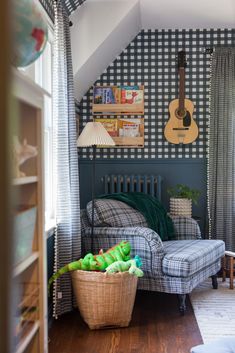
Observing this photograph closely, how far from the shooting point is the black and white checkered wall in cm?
502

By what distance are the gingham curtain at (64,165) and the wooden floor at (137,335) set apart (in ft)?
0.64

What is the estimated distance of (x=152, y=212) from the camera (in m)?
4.24

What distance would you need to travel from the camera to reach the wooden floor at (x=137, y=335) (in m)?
2.84

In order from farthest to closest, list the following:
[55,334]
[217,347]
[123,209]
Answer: [123,209] → [55,334] → [217,347]

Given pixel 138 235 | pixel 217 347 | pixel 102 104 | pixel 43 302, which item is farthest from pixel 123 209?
pixel 43 302

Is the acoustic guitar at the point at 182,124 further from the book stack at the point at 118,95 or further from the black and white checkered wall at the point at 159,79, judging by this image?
the book stack at the point at 118,95

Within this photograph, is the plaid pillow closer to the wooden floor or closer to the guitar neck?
the wooden floor

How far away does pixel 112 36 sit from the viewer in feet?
14.3

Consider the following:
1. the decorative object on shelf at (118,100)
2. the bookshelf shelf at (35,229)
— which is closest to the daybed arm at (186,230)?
Answer: the decorative object on shelf at (118,100)

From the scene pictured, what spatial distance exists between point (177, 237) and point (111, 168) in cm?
120

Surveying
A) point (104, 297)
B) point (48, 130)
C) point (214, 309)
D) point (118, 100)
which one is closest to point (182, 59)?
point (118, 100)

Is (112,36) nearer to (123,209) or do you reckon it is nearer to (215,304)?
(123,209)

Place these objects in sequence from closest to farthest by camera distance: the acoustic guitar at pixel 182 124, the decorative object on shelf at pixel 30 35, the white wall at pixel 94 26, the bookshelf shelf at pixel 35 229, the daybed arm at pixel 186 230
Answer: the decorative object on shelf at pixel 30 35
the bookshelf shelf at pixel 35 229
the white wall at pixel 94 26
the daybed arm at pixel 186 230
the acoustic guitar at pixel 182 124

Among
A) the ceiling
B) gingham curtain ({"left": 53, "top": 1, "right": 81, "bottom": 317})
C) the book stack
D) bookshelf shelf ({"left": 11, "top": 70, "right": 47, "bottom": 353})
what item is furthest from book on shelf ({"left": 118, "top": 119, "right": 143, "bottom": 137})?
bookshelf shelf ({"left": 11, "top": 70, "right": 47, "bottom": 353})
